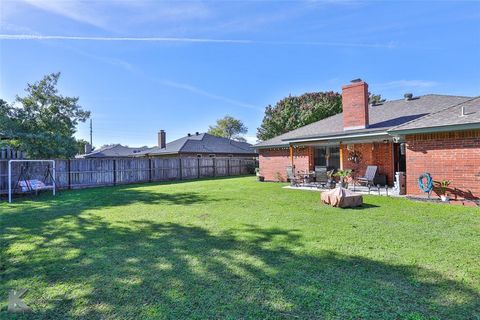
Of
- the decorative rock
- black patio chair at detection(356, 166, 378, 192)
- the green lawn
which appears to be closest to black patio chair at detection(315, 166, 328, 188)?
black patio chair at detection(356, 166, 378, 192)

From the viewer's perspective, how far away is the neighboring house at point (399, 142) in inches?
310

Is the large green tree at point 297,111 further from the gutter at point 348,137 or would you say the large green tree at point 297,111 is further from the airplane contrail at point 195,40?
the gutter at point 348,137

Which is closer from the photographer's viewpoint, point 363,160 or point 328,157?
point 363,160

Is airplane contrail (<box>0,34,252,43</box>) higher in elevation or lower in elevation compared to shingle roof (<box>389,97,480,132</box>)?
higher

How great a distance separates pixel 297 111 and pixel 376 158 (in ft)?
61.1

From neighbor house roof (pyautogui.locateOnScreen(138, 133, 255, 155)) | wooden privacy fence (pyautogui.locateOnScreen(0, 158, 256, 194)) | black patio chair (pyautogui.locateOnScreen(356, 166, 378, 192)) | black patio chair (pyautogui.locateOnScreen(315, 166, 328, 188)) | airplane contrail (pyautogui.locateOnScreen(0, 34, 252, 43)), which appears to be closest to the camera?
airplane contrail (pyautogui.locateOnScreen(0, 34, 252, 43))

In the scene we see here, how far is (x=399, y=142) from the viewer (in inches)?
410

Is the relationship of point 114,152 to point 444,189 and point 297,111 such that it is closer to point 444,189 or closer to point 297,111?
point 297,111

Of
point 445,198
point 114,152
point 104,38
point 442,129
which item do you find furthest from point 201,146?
point 445,198

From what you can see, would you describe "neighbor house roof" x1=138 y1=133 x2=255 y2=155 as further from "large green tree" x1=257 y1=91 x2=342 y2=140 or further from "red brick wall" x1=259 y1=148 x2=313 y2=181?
"red brick wall" x1=259 y1=148 x2=313 y2=181

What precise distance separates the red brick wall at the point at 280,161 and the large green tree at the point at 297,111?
41.0 ft

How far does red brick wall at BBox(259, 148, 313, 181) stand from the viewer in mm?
15836

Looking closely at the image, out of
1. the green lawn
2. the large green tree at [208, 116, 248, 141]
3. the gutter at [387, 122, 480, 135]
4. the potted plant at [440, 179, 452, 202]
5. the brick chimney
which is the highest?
the large green tree at [208, 116, 248, 141]

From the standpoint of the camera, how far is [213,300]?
285 cm
